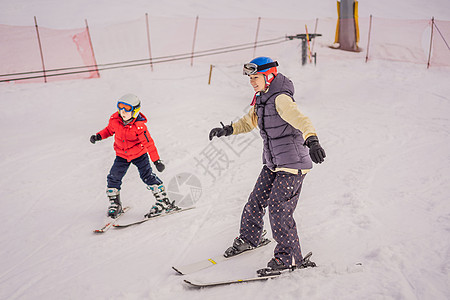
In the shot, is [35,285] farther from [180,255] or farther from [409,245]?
[409,245]

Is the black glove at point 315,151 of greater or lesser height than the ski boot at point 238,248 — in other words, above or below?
above

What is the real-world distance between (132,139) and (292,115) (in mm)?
2530

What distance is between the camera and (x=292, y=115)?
2994 millimetres

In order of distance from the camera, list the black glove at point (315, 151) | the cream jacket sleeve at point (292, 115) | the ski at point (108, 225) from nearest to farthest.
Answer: the black glove at point (315, 151)
the cream jacket sleeve at point (292, 115)
the ski at point (108, 225)

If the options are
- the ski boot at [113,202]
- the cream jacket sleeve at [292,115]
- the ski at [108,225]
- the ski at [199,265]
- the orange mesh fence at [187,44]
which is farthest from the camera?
the orange mesh fence at [187,44]

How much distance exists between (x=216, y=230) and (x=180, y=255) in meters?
0.70

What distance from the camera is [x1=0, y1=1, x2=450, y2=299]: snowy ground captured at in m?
3.25

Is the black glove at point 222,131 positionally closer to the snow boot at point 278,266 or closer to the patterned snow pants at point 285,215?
the patterned snow pants at point 285,215

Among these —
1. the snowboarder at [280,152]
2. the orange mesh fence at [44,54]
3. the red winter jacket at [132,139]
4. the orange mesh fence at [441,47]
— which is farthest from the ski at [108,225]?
the orange mesh fence at [441,47]

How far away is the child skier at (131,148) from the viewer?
4.63 m

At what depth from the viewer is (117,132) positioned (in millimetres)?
Answer: 4758

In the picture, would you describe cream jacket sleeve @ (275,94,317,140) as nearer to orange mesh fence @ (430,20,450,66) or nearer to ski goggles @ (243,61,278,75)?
ski goggles @ (243,61,278,75)

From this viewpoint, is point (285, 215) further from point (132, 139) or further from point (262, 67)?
point (132, 139)

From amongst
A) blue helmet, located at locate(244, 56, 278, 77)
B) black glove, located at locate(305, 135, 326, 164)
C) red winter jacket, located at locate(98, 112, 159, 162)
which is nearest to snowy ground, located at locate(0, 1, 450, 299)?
red winter jacket, located at locate(98, 112, 159, 162)
